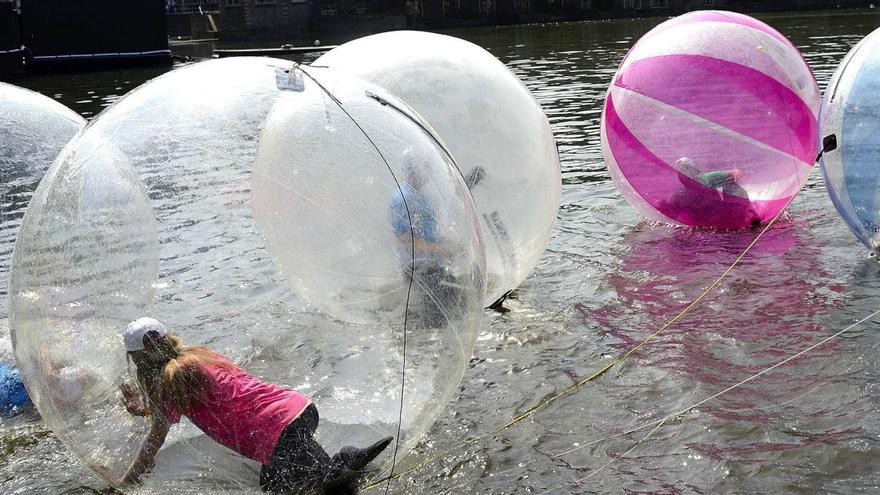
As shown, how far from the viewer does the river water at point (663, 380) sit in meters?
5.07

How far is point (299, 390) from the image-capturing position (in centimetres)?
461

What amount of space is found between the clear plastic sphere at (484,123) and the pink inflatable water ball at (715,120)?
1878 millimetres

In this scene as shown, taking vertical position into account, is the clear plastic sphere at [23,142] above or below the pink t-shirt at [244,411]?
above

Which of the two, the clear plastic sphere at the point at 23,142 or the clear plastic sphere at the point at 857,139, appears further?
the clear plastic sphere at the point at 857,139

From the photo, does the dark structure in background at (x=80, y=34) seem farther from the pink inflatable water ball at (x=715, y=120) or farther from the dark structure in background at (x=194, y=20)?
the pink inflatable water ball at (x=715, y=120)

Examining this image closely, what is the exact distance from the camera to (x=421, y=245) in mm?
4594

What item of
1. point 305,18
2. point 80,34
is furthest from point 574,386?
point 305,18

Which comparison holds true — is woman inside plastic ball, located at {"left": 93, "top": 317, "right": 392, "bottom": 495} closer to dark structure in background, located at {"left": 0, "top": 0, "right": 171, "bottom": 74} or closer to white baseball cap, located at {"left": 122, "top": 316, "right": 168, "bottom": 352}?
white baseball cap, located at {"left": 122, "top": 316, "right": 168, "bottom": 352}

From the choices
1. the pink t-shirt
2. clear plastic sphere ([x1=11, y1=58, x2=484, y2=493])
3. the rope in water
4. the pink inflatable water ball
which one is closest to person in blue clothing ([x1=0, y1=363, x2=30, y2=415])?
clear plastic sphere ([x1=11, y1=58, x2=484, y2=493])

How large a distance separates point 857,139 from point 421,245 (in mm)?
4158

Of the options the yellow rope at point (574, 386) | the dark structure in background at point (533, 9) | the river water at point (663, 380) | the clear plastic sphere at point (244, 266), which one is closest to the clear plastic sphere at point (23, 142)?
the river water at point (663, 380)

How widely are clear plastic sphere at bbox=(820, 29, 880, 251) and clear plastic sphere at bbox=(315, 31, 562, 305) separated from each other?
228 cm

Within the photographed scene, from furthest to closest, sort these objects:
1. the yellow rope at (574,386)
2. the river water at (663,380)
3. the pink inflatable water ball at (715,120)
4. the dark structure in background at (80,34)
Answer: the dark structure in background at (80,34) → the pink inflatable water ball at (715,120) → the yellow rope at (574,386) → the river water at (663,380)

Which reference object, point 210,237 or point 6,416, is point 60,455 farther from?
point 210,237
